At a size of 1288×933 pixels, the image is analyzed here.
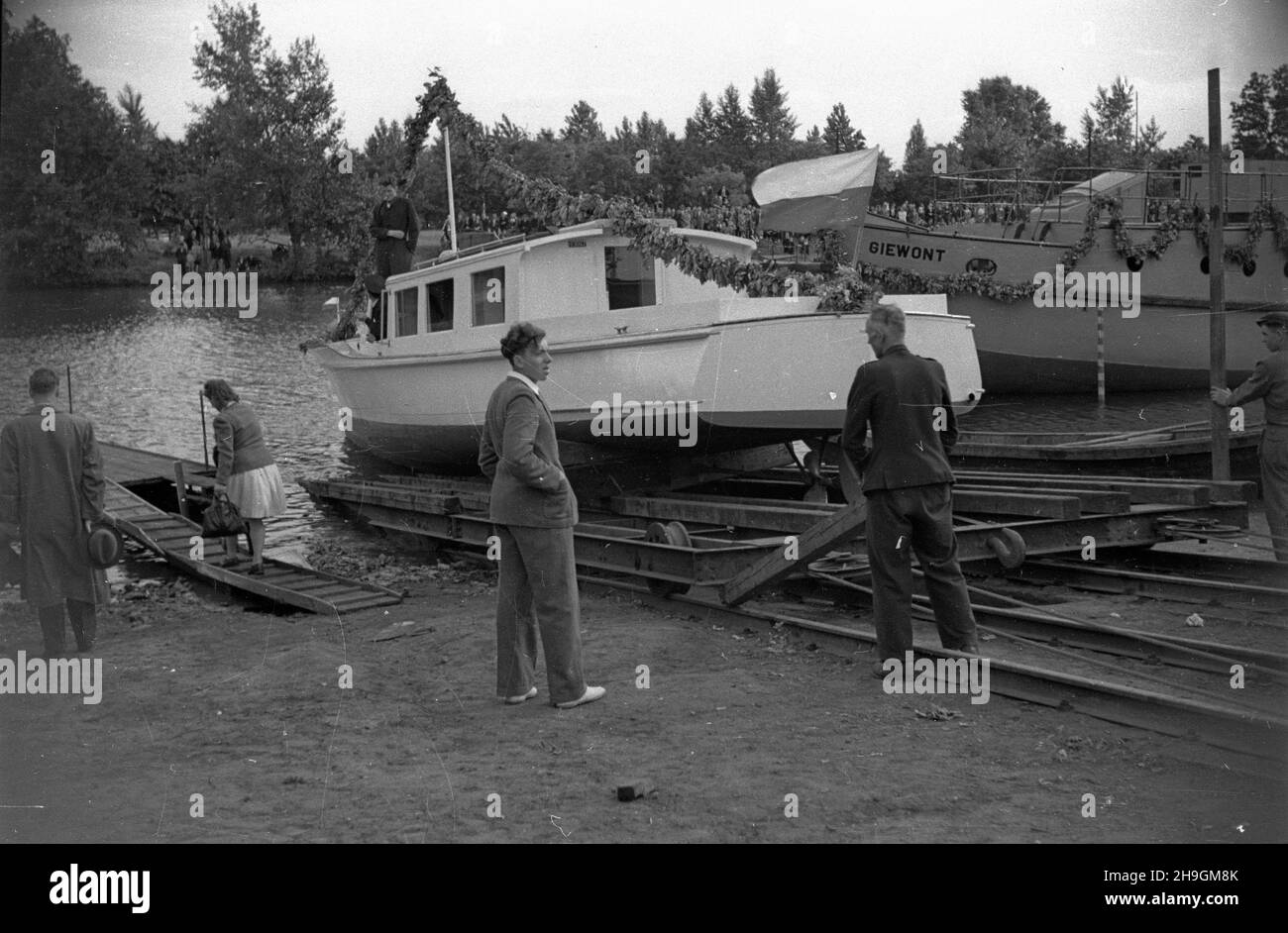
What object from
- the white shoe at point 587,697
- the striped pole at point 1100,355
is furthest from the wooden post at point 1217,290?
the striped pole at point 1100,355

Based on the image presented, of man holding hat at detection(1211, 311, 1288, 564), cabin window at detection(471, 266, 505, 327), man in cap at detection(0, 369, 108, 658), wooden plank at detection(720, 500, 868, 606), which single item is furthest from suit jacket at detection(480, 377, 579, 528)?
cabin window at detection(471, 266, 505, 327)

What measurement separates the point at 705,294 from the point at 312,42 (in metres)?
40.1

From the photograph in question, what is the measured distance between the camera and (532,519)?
21.2 ft

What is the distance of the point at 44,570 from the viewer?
801 cm

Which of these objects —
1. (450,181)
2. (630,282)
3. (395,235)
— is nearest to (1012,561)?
(630,282)

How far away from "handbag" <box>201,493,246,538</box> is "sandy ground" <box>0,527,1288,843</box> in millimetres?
2480

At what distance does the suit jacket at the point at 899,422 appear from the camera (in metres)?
6.81

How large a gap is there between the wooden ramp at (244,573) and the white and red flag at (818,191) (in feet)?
22.6

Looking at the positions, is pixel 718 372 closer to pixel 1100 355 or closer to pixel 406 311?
pixel 406 311

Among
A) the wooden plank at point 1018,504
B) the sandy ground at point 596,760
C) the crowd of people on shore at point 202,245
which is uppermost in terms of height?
the crowd of people on shore at point 202,245

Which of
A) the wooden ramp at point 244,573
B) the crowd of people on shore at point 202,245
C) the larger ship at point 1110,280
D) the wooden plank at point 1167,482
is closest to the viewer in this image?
the wooden plank at point 1167,482

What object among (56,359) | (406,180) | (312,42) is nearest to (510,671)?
(406,180)

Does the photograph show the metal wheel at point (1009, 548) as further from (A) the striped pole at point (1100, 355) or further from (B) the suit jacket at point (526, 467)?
(A) the striped pole at point (1100, 355)

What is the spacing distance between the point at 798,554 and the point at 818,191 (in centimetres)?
782
